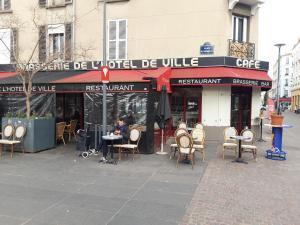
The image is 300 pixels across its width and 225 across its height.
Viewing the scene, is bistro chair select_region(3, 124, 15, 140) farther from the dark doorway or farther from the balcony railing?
the balcony railing

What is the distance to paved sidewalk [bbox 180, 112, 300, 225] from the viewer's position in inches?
211

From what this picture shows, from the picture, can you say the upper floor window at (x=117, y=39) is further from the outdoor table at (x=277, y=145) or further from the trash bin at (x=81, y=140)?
the outdoor table at (x=277, y=145)

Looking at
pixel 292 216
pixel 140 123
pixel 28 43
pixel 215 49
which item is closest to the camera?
pixel 292 216

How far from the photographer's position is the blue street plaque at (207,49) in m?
13.8

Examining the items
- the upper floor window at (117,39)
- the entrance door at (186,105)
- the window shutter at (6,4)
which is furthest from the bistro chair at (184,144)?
the window shutter at (6,4)

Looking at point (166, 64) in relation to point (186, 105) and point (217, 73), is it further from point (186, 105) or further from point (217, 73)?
point (217, 73)

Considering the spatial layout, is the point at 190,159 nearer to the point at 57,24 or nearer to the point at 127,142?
the point at 127,142

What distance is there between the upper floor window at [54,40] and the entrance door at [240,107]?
26.9 feet

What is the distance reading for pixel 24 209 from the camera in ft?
18.3

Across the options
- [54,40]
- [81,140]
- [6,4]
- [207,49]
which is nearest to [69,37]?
[54,40]

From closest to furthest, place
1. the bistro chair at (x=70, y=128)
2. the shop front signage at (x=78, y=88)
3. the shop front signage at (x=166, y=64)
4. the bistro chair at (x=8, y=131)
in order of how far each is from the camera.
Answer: the shop front signage at (x=78, y=88), the bistro chair at (x=8, y=131), the shop front signage at (x=166, y=64), the bistro chair at (x=70, y=128)

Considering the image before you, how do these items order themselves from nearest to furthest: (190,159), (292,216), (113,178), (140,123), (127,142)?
(292,216) < (113,178) < (190,159) < (127,142) < (140,123)

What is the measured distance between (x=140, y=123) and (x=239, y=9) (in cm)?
749

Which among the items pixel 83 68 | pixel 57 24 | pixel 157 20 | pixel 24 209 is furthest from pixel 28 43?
pixel 24 209
